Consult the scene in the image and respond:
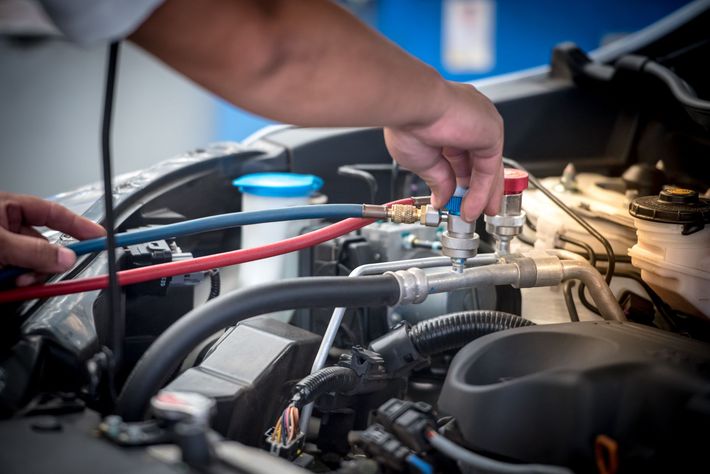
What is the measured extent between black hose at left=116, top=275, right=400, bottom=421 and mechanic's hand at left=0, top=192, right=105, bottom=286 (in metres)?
0.17

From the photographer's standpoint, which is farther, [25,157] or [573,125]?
[25,157]

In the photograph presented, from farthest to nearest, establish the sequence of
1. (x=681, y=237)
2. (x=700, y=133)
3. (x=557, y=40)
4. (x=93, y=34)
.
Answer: (x=557, y=40)
(x=700, y=133)
(x=681, y=237)
(x=93, y=34)

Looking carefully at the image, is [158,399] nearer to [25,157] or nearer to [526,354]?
[526,354]

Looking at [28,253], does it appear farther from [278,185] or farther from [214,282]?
[278,185]

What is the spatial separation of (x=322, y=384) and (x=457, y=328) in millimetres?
160

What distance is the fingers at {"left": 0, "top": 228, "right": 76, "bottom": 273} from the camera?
0.68m

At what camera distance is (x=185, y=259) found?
2.62 ft

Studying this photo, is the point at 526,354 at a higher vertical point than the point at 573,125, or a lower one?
lower

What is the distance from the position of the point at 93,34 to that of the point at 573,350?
0.49 m

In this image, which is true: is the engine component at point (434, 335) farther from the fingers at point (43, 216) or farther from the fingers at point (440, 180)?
the fingers at point (43, 216)

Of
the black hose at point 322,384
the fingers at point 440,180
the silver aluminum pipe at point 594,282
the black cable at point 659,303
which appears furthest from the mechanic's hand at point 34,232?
the black cable at point 659,303

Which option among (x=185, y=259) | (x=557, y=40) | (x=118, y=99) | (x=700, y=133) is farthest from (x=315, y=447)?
(x=118, y=99)

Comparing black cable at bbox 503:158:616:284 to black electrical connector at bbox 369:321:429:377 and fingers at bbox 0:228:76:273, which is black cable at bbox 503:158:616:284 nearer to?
black electrical connector at bbox 369:321:429:377

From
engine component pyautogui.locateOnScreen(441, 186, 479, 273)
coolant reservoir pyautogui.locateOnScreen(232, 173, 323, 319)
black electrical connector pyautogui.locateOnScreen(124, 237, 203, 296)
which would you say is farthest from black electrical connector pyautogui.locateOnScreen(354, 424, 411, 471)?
coolant reservoir pyautogui.locateOnScreen(232, 173, 323, 319)
